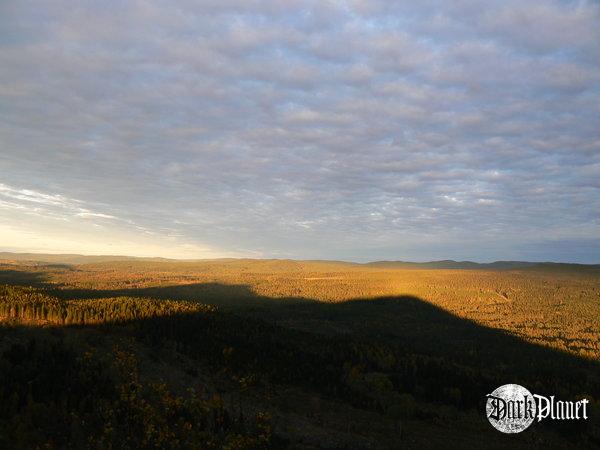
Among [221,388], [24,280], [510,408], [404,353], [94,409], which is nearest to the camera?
[94,409]

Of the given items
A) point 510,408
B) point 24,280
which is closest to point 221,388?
point 510,408

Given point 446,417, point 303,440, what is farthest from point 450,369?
point 303,440

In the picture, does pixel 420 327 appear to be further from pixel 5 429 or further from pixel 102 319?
pixel 5 429

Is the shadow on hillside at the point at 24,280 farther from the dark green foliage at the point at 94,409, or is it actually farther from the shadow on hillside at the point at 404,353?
the dark green foliage at the point at 94,409

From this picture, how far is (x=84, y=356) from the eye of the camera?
1344 centimetres

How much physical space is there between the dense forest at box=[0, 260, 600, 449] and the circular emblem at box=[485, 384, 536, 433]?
0.47m

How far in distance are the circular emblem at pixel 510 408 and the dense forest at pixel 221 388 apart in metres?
0.47

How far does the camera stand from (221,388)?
15.2 meters

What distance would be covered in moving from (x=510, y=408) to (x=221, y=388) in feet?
41.8

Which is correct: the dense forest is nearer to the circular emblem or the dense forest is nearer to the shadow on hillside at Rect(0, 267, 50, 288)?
the circular emblem

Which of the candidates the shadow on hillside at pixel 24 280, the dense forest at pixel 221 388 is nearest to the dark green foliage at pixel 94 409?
the dense forest at pixel 221 388

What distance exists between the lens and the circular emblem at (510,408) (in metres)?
15.6

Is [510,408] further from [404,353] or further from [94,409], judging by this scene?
[94,409]

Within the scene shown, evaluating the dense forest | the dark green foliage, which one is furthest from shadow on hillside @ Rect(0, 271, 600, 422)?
the dark green foliage
